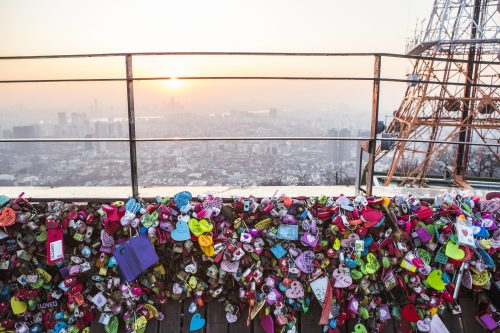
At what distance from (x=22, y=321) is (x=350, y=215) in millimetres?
2356

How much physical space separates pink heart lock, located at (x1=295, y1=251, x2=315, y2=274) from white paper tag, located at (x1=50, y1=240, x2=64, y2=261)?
62.2 inches

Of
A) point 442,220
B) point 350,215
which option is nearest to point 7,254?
point 350,215

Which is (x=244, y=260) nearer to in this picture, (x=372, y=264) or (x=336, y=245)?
(x=336, y=245)

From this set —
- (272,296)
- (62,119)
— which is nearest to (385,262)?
(272,296)

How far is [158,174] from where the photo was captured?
295 centimetres

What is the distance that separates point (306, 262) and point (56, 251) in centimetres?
167

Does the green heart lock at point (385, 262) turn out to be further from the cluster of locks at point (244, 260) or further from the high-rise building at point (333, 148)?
the high-rise building at point (333, 148)

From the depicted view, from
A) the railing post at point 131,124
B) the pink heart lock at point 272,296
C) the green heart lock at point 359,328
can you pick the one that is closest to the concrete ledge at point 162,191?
the railing post at point 131,124

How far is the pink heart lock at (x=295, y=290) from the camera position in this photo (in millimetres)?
2316

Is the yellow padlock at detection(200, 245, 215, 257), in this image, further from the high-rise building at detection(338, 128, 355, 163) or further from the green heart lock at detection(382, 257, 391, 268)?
the high-rise building at detection(338, 128, 355, 163)

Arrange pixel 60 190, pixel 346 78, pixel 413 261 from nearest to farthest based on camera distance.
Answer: pixel 413 261 < pixel 346 78 < pixel 60 190

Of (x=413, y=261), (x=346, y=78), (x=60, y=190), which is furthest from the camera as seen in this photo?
(x=60, y=190)

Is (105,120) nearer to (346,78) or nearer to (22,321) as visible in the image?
(22,321)

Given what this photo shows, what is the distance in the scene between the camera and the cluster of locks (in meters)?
2.27
